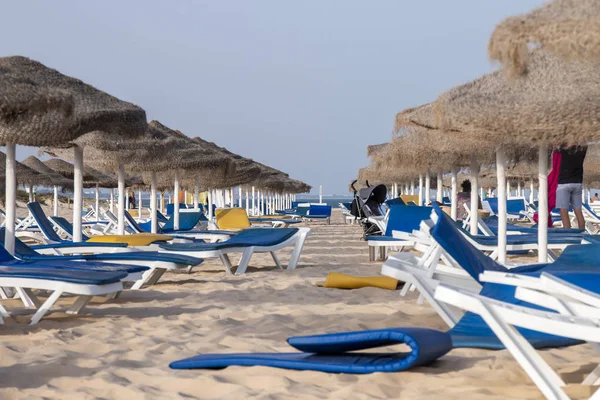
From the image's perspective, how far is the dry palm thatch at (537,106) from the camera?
413 cm

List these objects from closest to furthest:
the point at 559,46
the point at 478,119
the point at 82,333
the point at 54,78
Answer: the point at 559,46 < the point at 82,333 < the point at 478,119 < the point at 54,78

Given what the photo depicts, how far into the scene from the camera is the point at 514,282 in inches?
124

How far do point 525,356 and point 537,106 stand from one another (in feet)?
8.04

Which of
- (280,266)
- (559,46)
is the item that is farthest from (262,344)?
(280,266)

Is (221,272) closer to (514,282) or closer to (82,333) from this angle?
(82,333)

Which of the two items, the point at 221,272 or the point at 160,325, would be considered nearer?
the point at 160,325

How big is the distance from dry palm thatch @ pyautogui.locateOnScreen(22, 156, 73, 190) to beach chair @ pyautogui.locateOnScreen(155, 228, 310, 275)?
1016cm

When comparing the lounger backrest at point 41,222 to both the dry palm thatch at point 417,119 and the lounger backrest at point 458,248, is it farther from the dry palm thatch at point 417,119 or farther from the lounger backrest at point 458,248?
→ the lounger backrest at point 458,248

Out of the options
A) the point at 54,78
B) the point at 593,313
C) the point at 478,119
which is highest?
the point at 54,78

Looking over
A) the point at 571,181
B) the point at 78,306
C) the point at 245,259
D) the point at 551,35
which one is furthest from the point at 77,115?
the point at 571,181

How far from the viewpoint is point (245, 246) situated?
24.8 ft

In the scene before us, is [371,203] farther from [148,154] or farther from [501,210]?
[501,210]

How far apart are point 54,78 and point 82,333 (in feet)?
10.4

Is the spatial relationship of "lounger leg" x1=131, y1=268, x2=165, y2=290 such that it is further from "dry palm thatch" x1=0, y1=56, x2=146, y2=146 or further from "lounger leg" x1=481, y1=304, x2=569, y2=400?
"lounger leg" x1=481, y1=304, x2=569, y2=400
